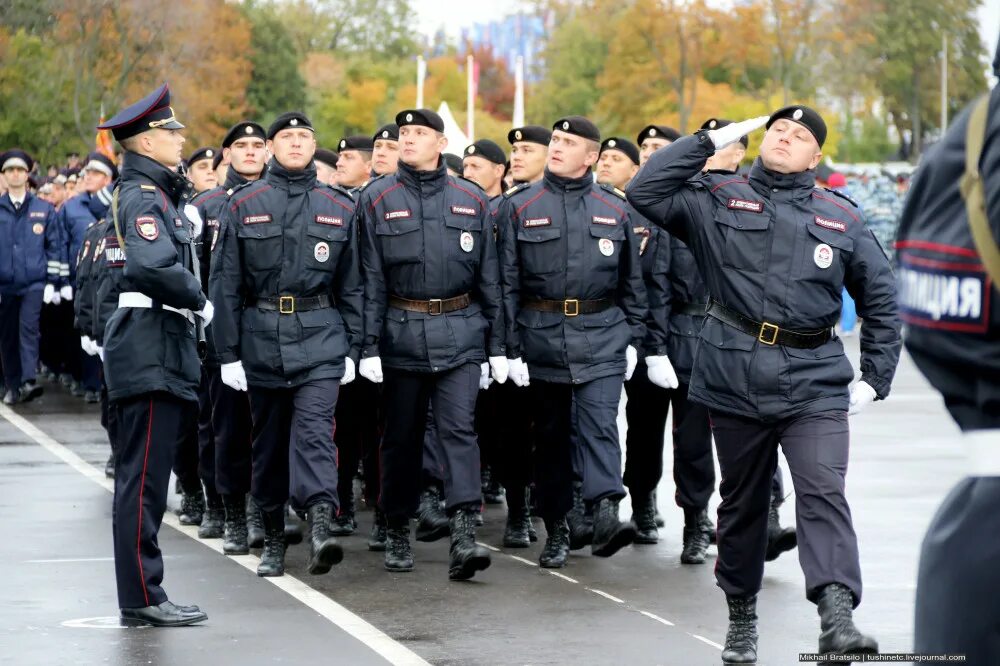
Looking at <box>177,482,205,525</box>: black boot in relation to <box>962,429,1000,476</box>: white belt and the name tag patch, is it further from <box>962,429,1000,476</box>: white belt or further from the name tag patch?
<box>962,429,1000,476</box>: white belt

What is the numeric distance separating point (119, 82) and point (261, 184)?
35.4 m

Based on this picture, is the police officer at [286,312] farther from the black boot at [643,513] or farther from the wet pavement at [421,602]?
the black boot at [643,513]

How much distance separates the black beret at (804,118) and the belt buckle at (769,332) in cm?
83

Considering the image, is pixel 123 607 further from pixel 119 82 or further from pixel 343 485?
pixel 119 82

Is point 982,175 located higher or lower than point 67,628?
higher

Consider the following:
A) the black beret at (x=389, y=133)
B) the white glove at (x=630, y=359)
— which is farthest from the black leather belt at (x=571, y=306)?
the black beret at (x=389, y=133)

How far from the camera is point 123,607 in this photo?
7.96 metres

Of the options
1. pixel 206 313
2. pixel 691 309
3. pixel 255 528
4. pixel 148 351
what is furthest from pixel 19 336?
pixel 148 351

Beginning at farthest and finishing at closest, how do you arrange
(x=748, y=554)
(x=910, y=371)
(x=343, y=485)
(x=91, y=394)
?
(x=910, y=371)
(x=91, y=394)
(x=343, y=485)
(x=748, y=554)

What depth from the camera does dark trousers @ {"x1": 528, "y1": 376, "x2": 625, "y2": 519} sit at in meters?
9.48

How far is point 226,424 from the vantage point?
1008cm

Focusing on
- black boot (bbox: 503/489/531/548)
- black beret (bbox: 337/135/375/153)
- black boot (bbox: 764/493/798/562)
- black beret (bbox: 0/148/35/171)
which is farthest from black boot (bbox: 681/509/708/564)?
black beret (bbox: 0/148/35/171)

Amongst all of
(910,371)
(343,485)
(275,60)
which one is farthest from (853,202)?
(275,60)

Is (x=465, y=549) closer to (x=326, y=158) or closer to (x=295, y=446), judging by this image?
(x=295, y=446)
